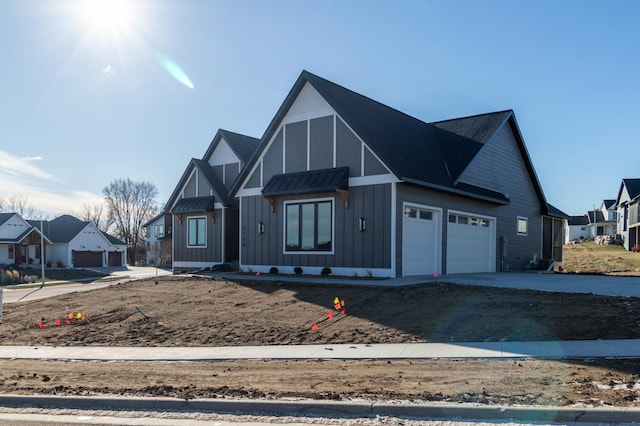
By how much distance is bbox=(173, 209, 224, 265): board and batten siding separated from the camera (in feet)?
84.4

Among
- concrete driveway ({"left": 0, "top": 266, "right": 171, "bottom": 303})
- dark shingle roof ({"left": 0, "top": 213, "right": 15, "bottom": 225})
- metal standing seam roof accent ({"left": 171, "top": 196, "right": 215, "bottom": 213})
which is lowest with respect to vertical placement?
concrete driveway ({"left": 0, "top": 266, "right": 171, "bottom": 303})

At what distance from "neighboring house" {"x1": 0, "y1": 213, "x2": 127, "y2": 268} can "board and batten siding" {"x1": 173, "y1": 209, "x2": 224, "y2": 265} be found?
35.3 meters

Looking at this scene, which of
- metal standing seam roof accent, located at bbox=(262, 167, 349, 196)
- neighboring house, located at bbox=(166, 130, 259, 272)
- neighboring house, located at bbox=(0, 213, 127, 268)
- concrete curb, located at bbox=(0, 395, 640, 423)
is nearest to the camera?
concrete curb, located at bbox=(0, 395, 640, 423)

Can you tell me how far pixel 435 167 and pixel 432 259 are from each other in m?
3.60

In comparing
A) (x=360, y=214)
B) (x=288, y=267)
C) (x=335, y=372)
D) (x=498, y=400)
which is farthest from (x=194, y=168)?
(x=498, y=400)

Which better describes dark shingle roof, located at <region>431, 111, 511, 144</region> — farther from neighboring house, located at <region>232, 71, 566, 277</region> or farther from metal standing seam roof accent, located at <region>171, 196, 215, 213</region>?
metal standing seam roof accent, located at <region>171, 196, 215, 213</region>

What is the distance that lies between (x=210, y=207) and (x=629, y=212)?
158ft

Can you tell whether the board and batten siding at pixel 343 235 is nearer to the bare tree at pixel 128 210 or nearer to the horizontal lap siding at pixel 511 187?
the horizontal lap siding at pixel 511 187

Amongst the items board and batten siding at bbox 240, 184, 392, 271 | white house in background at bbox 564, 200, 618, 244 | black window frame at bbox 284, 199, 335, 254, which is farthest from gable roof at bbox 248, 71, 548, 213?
white house in background at bbox 564, 200, 618, 244

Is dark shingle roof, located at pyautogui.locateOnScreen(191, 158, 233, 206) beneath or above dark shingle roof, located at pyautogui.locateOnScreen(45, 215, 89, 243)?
above

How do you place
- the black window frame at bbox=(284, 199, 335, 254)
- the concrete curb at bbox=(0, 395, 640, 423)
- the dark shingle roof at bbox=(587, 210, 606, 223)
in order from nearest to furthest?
the concrete curb at bbox=(0, 395, 640, 423) < the black window frame at bbox=(284, 199, 335, 254) < the dark shingle roof at bbox=(587, 210, 606, 223)

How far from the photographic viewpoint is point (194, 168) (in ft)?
89.9

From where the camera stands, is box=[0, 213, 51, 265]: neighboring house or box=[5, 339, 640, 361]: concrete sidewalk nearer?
box=[5, 339, 640, 361]: concrete sidewalk

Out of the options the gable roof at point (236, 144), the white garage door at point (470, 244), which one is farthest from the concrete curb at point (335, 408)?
the gable roof at point (236, 144)
